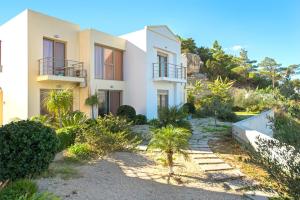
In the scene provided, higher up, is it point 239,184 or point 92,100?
point 92,100

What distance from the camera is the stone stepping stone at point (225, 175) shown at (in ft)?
24.7

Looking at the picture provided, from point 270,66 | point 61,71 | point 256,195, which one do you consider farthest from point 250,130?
point 270,66

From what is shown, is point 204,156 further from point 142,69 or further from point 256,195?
point 142,69

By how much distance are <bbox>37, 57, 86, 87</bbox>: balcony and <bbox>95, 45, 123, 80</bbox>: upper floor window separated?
4.49ft

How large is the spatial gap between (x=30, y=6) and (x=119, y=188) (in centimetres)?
1319

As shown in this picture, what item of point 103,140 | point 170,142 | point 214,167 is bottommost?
point 214,167

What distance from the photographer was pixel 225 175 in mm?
7754

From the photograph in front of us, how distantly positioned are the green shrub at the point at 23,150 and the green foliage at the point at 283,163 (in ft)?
16.1

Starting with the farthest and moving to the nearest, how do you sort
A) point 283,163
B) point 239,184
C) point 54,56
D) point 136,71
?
point 136,71, point 54,56, point 239,184, point 283,163

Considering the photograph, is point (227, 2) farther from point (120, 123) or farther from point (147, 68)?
point (120, 123)

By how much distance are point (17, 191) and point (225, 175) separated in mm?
5640

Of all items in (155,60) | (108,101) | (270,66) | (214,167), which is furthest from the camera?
(270,66)

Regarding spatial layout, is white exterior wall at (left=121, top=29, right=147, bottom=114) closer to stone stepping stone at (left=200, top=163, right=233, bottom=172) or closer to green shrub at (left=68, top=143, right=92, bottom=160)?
green shrub at (left=68, top=143, right=92, bottom=160)

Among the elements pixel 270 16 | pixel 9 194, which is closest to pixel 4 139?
pixel 9 194
